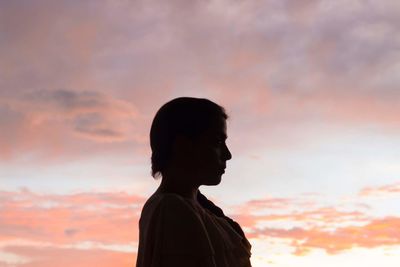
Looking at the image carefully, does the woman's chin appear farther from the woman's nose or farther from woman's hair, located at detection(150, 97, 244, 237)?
woman's hair, located at detection(150, 97, 244, 237)

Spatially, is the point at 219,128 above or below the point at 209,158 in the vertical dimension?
above

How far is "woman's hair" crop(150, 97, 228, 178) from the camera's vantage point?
4.97 meters

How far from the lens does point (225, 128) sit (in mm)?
5125

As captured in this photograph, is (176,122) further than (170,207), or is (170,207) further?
(176,122)

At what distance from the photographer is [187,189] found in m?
5.07

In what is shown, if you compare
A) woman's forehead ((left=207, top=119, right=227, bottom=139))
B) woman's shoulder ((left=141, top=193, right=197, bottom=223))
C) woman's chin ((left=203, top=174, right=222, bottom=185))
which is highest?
woman's forehead ((left=207, top=119, right=227, bottom=139))

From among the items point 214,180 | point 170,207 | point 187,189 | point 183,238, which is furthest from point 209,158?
point 183,238

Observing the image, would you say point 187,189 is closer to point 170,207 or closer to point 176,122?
point 170,207

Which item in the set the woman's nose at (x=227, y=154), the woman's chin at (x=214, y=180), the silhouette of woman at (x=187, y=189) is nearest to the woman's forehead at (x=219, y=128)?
the silhouette of woman at (x=187, y=189)

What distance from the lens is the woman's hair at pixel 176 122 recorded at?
497 cm

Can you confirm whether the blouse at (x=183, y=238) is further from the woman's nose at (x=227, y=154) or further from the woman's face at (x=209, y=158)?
the woman's nose at (x=227, y=154)

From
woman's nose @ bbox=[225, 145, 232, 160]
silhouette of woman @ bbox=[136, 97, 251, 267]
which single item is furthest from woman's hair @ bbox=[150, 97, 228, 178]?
woman's nose @ bbox=[225, 145, 232, 160]

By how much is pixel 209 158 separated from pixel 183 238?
2.24ft

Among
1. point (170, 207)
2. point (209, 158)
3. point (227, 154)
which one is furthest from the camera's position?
point (227, 154)
